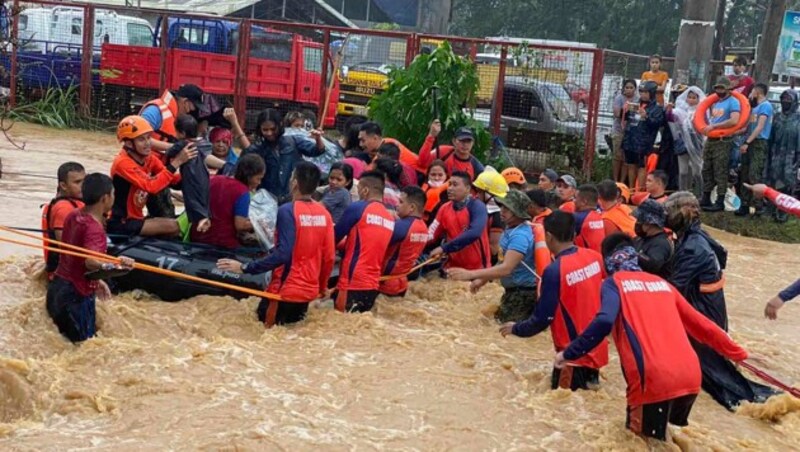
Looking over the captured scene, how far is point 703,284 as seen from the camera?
7621 mm

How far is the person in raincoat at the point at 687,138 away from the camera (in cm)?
1606

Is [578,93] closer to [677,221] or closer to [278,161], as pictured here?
[278,161]

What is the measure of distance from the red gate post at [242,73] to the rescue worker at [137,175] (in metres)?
10.3

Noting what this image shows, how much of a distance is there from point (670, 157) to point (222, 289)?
9.67 meters

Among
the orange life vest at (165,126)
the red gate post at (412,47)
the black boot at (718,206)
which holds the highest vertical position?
the red gate post at (412,47)

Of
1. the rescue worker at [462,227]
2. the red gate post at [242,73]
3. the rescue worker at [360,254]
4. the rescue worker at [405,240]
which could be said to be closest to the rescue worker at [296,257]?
the rescue worker at [360,254]

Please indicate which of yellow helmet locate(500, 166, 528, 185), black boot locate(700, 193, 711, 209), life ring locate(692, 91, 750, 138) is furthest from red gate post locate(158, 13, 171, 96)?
yellow helmet locate(500, 166, 528, 185)

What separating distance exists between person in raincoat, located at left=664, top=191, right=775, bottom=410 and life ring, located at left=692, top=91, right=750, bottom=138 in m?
8.06

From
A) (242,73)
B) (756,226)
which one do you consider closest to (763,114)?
(756,226)

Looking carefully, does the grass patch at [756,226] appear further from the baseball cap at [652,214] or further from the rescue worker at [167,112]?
the rescue worker at [167,112]

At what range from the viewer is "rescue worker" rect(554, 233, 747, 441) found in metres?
5.84

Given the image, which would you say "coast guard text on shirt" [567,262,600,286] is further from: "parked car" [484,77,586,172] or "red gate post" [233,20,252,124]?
"red gate post" [233,20,252,124]

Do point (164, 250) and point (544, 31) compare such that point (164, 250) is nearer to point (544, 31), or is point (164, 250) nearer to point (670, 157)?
point (670, 157)

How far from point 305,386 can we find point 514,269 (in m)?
2.57
